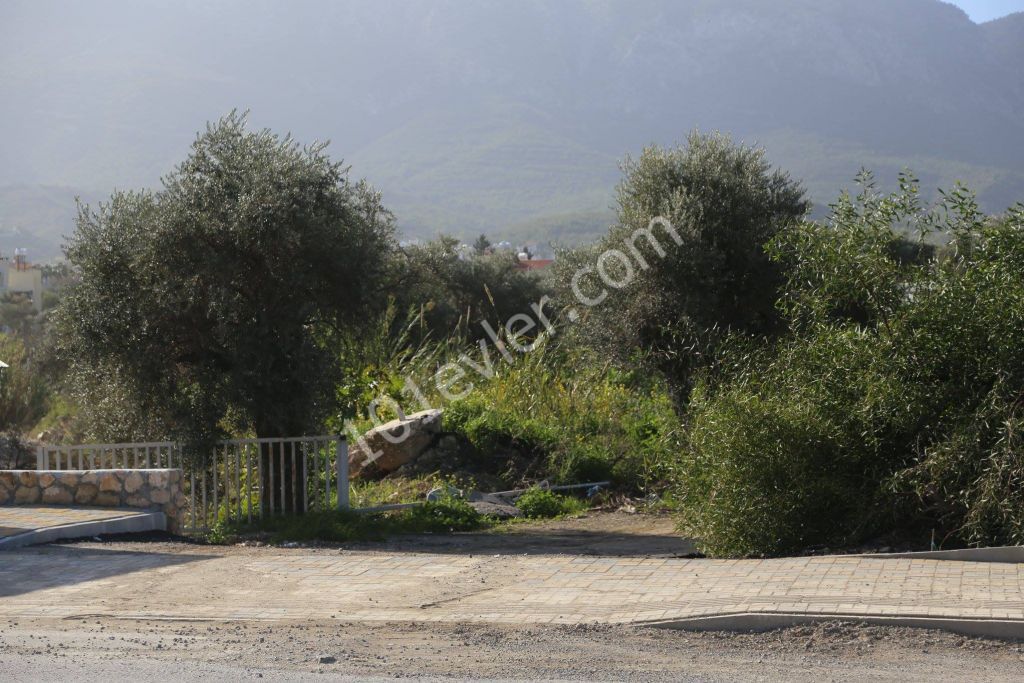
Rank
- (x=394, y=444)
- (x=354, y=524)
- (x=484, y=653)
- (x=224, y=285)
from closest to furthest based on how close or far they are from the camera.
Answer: (x=484, y=653) → (x=224, y=285) → (x=354, y=524) → (x=394, y=444)

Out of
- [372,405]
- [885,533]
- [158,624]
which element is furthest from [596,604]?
[372,405]

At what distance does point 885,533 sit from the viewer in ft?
33.1

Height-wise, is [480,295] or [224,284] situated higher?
[480,295]

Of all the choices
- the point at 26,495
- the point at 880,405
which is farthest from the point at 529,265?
the point at 880,405

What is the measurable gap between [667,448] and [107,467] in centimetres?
680

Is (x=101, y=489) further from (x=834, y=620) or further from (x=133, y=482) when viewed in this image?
(x=834, y=620)

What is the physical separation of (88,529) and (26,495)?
6.67 feet

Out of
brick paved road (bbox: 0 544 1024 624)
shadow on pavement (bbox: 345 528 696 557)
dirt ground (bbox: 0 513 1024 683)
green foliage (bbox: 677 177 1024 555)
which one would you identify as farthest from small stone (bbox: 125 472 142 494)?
green foliage (bbox: 677 177 1024 555)

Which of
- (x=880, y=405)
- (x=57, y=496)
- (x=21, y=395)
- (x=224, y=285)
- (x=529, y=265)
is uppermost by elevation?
(x=529, y=265)

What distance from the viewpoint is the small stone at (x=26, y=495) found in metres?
12.6

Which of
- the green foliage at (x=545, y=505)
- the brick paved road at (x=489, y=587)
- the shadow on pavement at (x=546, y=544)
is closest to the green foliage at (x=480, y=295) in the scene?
the green foliage at (x=545, y=505)

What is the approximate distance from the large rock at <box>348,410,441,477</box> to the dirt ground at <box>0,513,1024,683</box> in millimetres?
9773

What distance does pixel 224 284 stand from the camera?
1228cm

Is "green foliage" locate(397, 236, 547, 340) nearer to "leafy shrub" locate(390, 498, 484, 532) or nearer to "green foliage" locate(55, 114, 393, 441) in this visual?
"leafy shrub" locate(390, 498, 484, 532)
